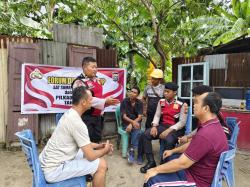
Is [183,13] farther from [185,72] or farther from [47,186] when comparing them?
[47,186]

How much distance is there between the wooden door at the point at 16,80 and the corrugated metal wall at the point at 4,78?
114mm

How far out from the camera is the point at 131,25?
8773 mm

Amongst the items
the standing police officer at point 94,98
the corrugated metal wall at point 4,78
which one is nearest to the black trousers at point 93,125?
the standing police officer at point 94,98

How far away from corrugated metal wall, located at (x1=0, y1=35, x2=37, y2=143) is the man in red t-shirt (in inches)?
170

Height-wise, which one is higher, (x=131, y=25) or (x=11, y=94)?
(x=131, y=25)

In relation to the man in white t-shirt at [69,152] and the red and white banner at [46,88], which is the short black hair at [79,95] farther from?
the red and white banner at [46,88]

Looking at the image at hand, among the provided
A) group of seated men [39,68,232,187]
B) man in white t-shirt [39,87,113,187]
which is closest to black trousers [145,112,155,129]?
group of seated men [39,68,232,187]

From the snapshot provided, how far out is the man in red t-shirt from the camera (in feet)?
7.70

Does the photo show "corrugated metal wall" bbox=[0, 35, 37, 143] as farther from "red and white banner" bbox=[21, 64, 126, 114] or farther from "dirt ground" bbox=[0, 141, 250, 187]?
"dirt ground" bbox=[0, 141, 250, 187]

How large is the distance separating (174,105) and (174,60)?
131 inches

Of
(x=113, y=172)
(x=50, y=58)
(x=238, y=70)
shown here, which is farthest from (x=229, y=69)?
(x=50, y=58)

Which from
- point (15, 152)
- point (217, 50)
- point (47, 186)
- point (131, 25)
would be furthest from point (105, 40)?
point (47, 186)

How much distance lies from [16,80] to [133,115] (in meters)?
2.49

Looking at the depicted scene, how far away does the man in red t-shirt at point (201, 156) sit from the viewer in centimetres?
235
